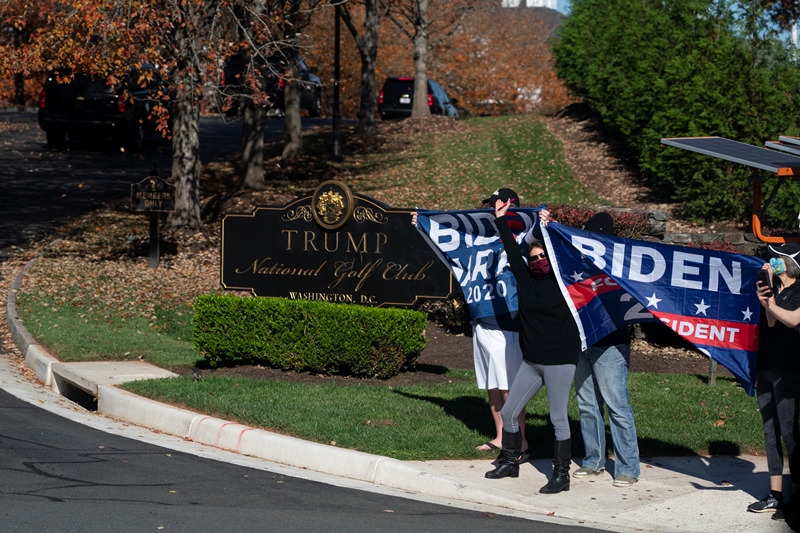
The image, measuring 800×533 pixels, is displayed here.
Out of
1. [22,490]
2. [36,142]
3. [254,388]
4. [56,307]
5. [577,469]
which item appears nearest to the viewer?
[22,490]

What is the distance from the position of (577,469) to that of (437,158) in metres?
19.2

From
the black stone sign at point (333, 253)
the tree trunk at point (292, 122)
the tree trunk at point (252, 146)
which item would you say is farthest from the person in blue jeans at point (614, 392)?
the tree trunk at point (292, 122)

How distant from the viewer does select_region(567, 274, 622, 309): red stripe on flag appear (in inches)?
284

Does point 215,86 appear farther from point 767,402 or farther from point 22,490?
point 767,402

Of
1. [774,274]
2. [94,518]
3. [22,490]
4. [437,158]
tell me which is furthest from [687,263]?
[437,158]

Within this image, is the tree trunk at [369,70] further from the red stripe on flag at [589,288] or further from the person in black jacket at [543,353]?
the person in black jacket at [543,353]

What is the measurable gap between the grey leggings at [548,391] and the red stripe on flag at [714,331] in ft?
2.61

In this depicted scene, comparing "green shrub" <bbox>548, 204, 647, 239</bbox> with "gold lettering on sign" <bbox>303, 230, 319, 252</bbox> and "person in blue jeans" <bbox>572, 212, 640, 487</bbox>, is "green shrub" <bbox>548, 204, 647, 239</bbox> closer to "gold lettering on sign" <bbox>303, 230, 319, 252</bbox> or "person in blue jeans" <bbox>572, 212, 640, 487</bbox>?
"gold lettering on sign" <bbox>303, 230, 319, 252</bbox>

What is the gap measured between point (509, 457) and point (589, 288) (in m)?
1.36

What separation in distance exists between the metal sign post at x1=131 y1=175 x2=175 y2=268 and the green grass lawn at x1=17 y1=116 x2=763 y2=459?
0.79 metres

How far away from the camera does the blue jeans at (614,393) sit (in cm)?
725

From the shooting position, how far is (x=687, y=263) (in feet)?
23.4

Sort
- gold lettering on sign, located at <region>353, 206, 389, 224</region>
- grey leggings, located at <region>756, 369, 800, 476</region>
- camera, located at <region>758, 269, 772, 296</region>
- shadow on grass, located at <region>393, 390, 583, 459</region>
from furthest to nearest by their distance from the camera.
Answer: gold lettering on sign, located at <region>353, 206, 389, 224</region>, shadow on grass, located at <region>393, 390, 583, 459</region>, grey leggings, located at <region>756, 369, 800, 476</region>, camera, located at <region>758, 269, 772, 296</region>

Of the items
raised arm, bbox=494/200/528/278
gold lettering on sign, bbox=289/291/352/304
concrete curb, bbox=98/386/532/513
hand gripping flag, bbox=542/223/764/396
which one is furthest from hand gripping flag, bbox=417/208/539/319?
gold lettering on sign, bbox=289/291/352/304
